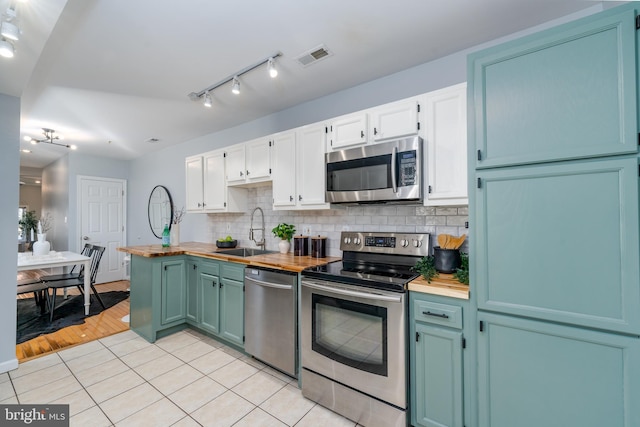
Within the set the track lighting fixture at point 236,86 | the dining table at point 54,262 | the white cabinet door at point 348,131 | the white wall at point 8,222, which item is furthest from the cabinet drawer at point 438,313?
the dining table at point 54,262

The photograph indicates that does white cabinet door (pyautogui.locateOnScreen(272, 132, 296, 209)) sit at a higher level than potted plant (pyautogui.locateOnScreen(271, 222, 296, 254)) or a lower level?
higher

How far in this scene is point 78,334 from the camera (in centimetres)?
319

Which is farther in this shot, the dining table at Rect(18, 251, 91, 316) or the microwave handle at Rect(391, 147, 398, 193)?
the dining table at Rect(18, 251, 91, 316)

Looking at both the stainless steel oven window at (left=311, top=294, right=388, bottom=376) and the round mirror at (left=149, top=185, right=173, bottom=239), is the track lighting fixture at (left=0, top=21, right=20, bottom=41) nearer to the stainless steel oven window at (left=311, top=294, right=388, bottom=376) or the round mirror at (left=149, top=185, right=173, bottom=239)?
the stainless steel oven window at (left=311, top=294, right=388, bottom=376)

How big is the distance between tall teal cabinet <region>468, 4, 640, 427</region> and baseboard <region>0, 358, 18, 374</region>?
373 centimetres

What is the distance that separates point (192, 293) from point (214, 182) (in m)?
1.39

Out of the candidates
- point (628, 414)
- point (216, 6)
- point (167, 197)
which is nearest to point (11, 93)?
point (216, 6)

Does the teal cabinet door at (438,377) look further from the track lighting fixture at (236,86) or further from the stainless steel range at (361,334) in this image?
the track lighting fixture at (236,86)

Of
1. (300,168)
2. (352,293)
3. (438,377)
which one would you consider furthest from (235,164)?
(438,377)

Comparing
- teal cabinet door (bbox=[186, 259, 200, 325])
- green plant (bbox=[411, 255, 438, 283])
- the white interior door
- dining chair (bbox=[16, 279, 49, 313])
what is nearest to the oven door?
green plant (bbox=[411, 255, 438, 283])

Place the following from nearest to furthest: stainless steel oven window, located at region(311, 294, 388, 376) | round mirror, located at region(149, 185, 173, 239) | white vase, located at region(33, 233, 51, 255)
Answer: stainless steel oven window, located at region(311, 294, 388, 376)
white vase, located at region(33, 233, 51, 255)
round mirror, located at region(149, 185, 173, 239)

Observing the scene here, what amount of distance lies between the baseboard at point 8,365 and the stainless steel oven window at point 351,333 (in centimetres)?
272

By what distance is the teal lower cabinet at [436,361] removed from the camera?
156cm

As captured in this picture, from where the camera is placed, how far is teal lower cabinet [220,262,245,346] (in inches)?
105
